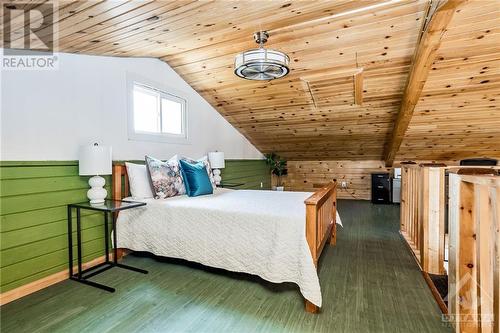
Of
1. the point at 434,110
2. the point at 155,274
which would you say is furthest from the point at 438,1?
the point at 155,274

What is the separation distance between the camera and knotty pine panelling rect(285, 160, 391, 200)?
21.9 feet

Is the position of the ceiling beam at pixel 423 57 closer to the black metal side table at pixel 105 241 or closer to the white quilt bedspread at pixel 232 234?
the white quilt bedspread at pixel 232 234

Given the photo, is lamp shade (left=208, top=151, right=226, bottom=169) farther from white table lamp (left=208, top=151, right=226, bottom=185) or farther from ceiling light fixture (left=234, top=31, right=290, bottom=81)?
ceiling light fixture (left=234, top=31, right=290, bottom=81)

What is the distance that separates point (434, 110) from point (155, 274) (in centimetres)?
428

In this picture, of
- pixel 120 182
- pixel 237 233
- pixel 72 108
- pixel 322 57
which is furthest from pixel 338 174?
pixel 72 108

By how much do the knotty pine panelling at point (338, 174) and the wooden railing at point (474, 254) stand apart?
195 inches

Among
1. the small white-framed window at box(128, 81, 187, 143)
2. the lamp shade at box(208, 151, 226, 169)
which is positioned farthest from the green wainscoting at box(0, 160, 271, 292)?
the lamp shade at box(208, 151, 226, 169)

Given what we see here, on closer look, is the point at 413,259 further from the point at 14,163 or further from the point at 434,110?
the point at 14,163

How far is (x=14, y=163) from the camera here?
6.64ft

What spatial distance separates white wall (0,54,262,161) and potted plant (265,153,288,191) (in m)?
3.47

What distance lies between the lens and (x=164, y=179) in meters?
2.87

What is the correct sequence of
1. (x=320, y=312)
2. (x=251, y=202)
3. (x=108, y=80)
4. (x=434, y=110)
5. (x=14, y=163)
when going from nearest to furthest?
(x=320, y=312) → (x=14, y=163) → (x=251, y=202) → (x=108, y=80) → (x=434, y=110)

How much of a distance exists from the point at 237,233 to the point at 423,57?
254 centimetres

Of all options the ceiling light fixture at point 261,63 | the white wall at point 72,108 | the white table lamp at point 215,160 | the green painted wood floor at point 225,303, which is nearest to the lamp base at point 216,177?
the white table lamp at point 215,160
